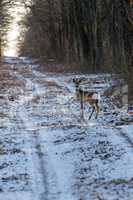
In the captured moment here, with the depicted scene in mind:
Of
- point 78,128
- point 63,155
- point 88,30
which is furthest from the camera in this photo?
point 88,30

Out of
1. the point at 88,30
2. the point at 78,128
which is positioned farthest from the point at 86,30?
the point at 78,128

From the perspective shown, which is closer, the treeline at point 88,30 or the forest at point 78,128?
the forest at point 78,128

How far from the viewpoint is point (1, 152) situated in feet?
47.7

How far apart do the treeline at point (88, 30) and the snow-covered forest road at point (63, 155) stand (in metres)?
7.41

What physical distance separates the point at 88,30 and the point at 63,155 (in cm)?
3212

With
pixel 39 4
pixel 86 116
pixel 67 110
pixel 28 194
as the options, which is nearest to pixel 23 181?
pixel 28 194

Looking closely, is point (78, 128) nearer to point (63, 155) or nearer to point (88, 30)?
point (63, 155)

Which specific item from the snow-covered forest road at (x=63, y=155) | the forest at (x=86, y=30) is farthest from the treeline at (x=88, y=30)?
the snow-covered forest road at (x=63, y=155)

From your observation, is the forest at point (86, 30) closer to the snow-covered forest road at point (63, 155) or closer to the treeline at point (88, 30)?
the treeline at point (88, 30)

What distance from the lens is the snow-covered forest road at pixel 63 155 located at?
1069 centimetres

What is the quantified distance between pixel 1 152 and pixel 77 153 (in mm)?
1944

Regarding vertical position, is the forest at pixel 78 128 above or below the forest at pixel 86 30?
below

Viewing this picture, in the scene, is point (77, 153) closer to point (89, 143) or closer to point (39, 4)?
point (89, 143)

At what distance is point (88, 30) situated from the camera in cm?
4516
